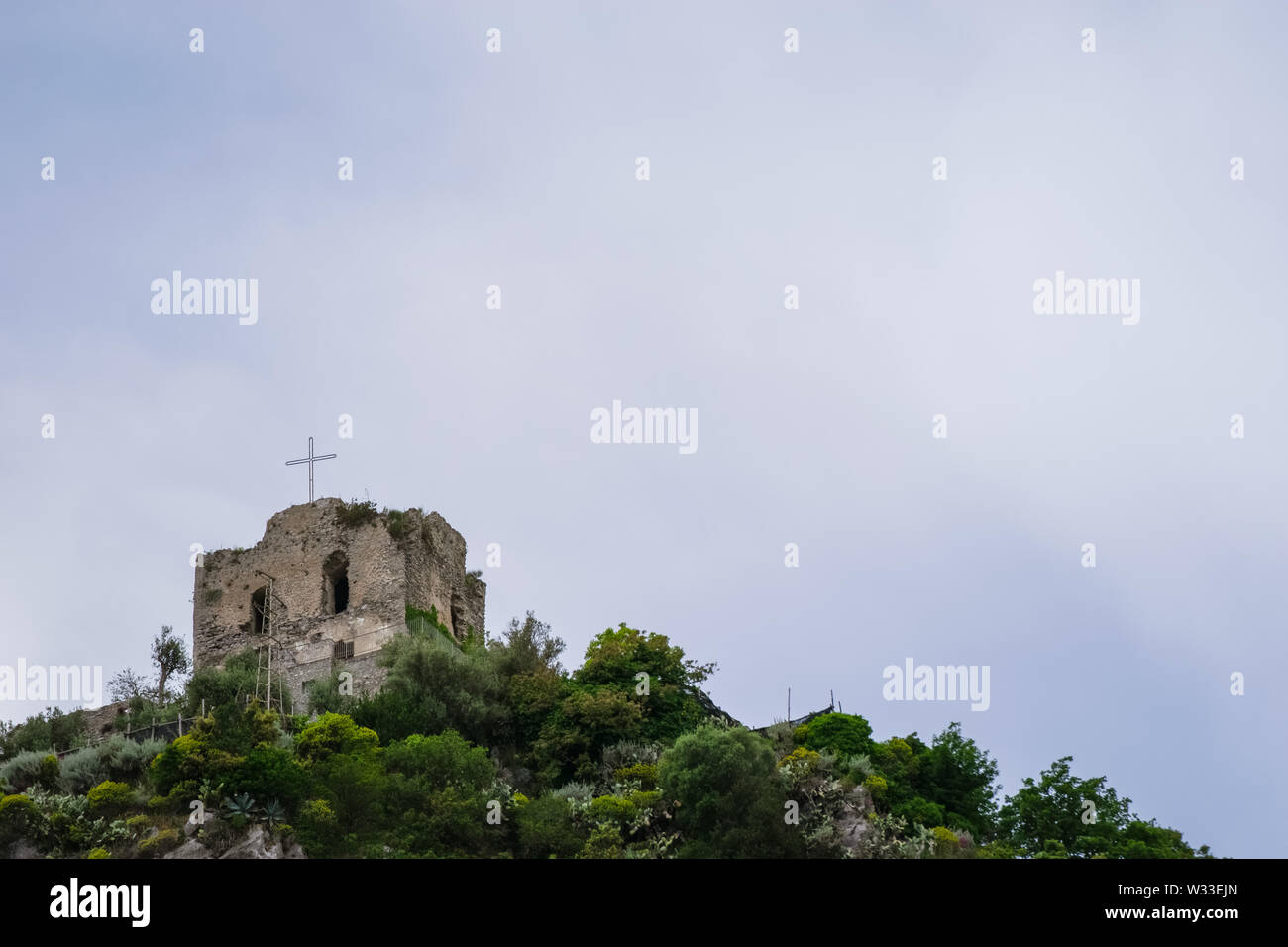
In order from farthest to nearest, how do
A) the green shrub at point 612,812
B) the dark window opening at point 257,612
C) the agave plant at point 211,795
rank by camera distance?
the dark window opening at point 257,612, the green shrub at point 612,812, the agave plant at point 211,795

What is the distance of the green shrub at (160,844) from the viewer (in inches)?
1604

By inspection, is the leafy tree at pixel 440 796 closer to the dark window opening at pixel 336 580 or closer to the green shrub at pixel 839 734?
the green shrub at pixel 839 734

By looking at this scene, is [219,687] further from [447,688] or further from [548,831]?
[548,831]

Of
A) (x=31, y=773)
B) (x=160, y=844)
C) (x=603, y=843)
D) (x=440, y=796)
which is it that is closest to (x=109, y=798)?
(x=160, y=844)

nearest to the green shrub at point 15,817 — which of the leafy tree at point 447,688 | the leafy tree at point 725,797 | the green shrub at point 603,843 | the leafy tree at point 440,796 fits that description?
the leafy tree at point 440,796

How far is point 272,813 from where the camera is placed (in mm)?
42125

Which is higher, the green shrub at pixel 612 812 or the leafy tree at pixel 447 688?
the leafy tree at pixel 447 688

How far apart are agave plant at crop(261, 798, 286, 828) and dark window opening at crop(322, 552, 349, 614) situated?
1549cm

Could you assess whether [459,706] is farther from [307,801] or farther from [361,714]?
[307,801]

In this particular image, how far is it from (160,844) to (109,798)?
342 cm

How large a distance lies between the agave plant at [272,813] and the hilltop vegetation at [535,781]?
0.05 m
